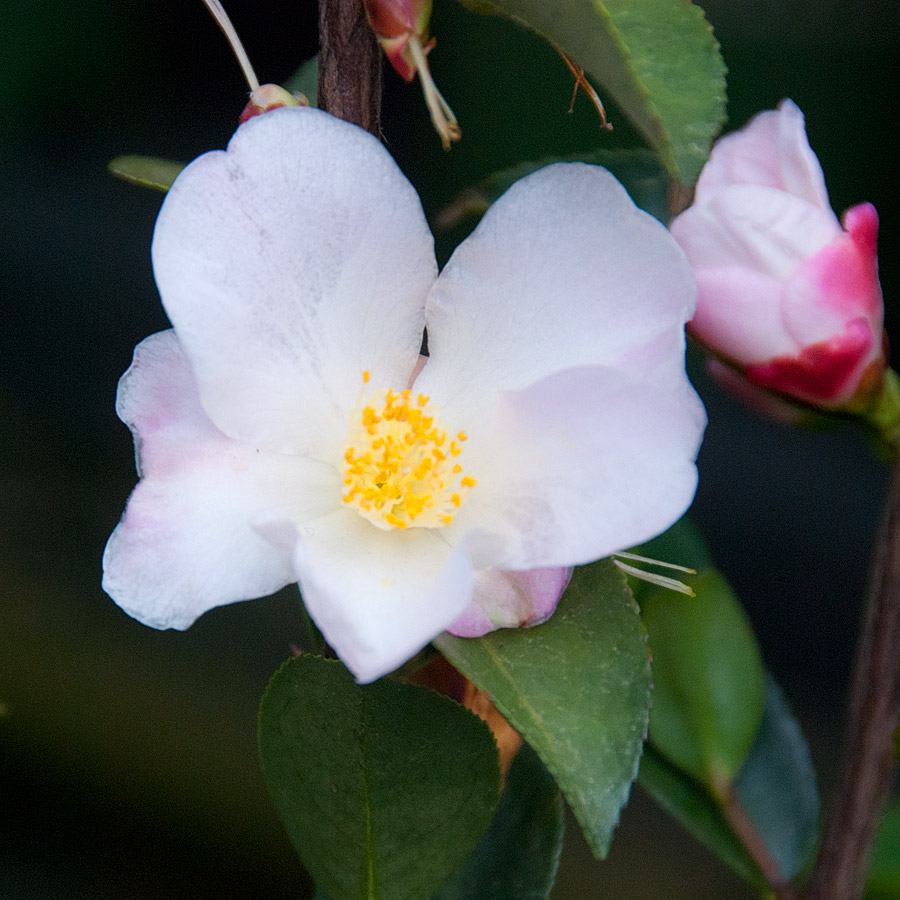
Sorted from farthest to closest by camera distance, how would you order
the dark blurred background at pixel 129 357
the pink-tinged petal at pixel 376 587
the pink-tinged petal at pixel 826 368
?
1. the dark blurred background at pixel 129 357
2. the pink-tinged petal at pixel 826 368
3. the pink-tinged petal at pixel 376 587

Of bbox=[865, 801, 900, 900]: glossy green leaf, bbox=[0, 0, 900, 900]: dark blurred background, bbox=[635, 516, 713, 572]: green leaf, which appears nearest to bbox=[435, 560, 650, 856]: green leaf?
bbox=[635, 516, 713, 572]: green leaf

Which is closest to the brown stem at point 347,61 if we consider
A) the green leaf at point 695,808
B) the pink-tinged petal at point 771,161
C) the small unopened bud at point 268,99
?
the small unopened bud at point 268,99

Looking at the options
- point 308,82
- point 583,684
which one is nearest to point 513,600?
point 583,684

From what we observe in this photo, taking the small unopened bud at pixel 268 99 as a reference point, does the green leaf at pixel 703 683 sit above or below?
below

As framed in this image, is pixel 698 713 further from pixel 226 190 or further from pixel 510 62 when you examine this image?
pixel 510 62

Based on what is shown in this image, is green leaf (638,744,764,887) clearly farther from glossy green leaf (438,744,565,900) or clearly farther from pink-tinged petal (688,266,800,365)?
pink-tinged petal (688,266,800,365)

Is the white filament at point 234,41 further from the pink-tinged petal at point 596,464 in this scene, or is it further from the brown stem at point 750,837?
the brown stem at point 750,837

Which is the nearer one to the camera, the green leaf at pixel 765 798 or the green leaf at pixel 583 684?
the green leaf at pixel 583 684

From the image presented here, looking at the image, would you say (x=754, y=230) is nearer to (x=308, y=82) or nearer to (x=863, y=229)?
(x=863, y=229)
